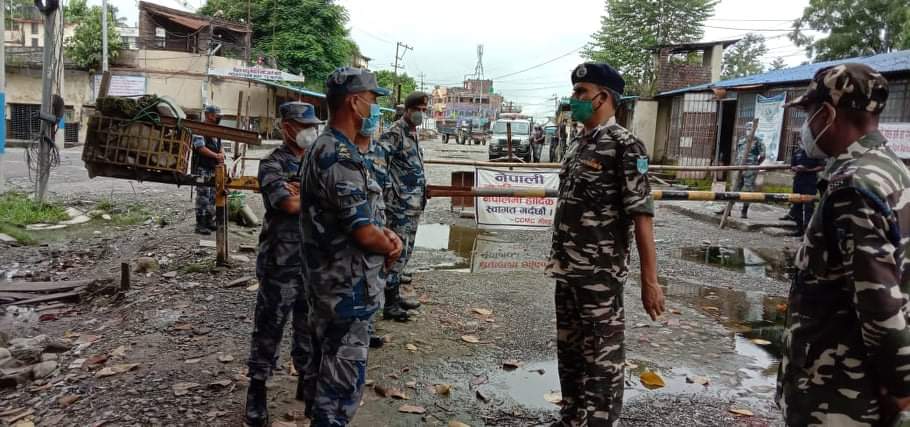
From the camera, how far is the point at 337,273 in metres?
2.59

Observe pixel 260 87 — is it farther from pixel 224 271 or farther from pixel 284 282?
pixel 284 282

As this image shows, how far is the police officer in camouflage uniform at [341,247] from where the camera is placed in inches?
98.7

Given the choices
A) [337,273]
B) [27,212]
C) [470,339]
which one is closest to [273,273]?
[337,273]

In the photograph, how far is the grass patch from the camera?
895 cm

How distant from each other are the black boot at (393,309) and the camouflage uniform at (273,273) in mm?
1813

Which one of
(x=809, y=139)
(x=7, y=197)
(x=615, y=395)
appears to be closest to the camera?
(x=809, y=139)

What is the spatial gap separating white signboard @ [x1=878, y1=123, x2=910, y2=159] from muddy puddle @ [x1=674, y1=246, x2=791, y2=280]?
5.38 m

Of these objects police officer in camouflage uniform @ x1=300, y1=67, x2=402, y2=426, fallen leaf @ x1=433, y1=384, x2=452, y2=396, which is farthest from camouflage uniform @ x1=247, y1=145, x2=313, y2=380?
fallen leaf @ x1=433, y1=384, x2=452, y2=396

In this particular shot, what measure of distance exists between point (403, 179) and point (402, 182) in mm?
29

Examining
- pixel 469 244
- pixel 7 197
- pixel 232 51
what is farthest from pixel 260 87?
pixel 469 244

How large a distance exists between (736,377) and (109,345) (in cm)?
452

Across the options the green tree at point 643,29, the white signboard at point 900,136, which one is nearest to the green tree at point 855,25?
the green tree at point 643,29

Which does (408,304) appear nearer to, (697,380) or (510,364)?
(510,364)

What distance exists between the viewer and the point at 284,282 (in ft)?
11.2
